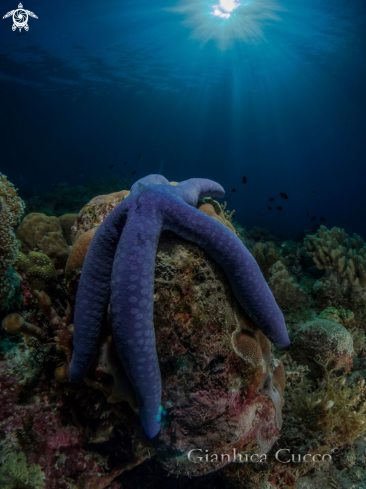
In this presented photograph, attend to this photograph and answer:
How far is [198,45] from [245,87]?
2121 centimetres

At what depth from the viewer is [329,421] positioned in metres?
2.83

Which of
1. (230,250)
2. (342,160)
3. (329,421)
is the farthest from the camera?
(342,160)

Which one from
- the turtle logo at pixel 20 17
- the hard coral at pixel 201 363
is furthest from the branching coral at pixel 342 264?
the turtle logo at pixel 20 17

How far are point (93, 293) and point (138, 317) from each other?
59 cm

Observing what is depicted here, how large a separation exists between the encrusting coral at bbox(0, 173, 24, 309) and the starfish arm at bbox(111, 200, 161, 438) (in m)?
2.05

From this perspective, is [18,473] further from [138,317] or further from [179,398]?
[138,317]

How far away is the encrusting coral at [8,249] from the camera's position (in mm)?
2953

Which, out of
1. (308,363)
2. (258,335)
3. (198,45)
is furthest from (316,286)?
(198,45)

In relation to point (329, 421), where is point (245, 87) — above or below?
above

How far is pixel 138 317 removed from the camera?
1.75 metres

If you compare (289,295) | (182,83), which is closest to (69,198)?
(289,295)

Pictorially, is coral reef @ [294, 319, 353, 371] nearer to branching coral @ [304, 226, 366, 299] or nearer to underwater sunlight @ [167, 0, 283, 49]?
branching coral @ [304, 226, 366, 299]

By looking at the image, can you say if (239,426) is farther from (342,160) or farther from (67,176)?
(342,160)

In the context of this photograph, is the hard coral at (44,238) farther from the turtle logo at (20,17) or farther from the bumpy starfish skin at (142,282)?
the turtle logo at (20,17)
